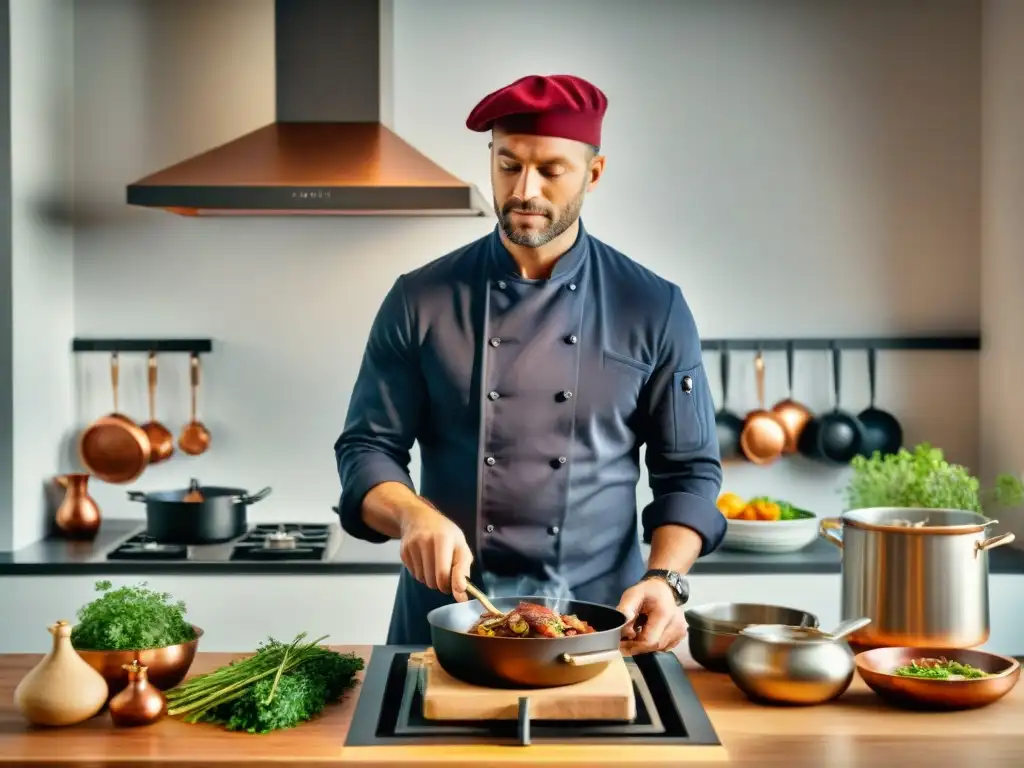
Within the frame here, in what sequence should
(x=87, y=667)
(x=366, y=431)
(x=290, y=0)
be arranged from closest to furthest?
(x=87, y=667), (x=366, y=431), (x=290, y=0)

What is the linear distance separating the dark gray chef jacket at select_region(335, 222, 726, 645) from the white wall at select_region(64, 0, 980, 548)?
1.50 meters

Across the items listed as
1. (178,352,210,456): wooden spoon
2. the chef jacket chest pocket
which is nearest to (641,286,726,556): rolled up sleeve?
the chef jacket chest pocket

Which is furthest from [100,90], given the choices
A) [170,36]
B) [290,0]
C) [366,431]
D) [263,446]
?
[366,431]

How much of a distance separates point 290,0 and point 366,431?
1736mm

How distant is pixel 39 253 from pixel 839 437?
2.33 meters

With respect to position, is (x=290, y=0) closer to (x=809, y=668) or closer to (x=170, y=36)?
(x=170, y=36)

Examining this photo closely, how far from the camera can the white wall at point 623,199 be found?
142 inches

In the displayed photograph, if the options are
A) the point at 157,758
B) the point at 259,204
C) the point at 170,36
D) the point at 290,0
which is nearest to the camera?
the point at 157,758

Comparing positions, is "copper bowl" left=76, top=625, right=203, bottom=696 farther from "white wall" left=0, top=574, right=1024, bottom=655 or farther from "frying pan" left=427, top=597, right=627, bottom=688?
"white wall" left=0, top=574, right=1024, bottom=655

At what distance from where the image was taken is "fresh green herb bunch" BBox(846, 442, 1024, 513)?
3.07 meters

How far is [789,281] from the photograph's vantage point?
3.69 metres

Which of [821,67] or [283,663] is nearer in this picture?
[283,663]

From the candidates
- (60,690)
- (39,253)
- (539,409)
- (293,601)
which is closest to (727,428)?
(293,601)

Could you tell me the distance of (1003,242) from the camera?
3.54m
